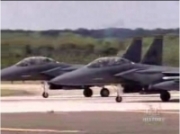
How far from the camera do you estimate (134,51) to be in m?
33.9

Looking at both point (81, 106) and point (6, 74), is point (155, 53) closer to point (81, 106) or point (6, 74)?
point (6, 74)

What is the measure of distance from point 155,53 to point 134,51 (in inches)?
40.9

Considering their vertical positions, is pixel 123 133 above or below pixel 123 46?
below

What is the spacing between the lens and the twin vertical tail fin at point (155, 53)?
1323 inches

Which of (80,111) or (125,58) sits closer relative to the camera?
(80,111)

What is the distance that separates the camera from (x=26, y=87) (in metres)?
40.9

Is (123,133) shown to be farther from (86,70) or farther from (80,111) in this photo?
(86,70)

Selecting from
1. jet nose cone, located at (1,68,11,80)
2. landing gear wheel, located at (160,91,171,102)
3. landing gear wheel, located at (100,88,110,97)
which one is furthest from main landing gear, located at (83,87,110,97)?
landing gear wheel, located at (160,91,171,102)

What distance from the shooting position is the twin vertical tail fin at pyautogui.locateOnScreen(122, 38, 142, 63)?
109ft

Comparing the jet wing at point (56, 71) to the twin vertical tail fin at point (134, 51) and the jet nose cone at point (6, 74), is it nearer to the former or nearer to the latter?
the jet nose cone at point (6, 74)

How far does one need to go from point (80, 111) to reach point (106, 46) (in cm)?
→ 1295

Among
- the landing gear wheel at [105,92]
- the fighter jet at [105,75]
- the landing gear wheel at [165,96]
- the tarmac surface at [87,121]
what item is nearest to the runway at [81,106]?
the tarmac surface at [87,121]

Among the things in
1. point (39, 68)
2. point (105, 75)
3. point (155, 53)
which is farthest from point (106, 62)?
point (39, 68)

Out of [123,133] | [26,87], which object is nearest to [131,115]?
[123,133]
